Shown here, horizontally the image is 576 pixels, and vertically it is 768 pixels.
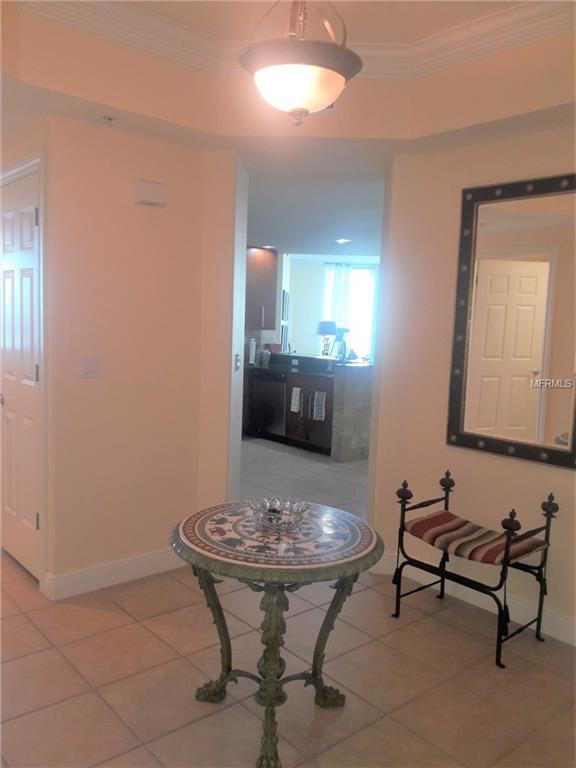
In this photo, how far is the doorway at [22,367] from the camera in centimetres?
301

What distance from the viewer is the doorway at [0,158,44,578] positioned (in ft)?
9.87

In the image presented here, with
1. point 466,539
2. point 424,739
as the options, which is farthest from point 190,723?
point 466,539

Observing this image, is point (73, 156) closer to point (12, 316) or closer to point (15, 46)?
point (15, 46)

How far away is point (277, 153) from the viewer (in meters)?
3.34

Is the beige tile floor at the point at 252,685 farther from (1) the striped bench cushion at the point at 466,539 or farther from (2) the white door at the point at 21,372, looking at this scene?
(1) the striped bench cushion at the point at 466,539

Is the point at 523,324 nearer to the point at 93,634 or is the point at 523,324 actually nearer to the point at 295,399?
the point at 93,634

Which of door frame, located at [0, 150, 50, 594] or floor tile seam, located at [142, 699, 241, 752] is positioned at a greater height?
door frame, located at [0, 150, 50, 594]

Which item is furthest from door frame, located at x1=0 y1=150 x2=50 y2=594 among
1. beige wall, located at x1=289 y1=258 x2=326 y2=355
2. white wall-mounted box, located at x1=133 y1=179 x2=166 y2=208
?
beige wall, located at x1=289 y1=258 x2=326 y2=355

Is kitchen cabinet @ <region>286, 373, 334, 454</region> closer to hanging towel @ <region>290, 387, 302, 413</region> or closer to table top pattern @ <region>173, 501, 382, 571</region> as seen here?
hanging towel @ <region>290, 387, 302, 413</region>

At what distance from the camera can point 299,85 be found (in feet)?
5.81

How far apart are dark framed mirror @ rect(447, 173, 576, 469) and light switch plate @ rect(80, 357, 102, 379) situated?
1.85 meters

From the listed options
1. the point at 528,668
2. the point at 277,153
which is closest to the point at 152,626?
the point at 528,668

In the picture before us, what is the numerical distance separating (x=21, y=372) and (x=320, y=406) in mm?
3641

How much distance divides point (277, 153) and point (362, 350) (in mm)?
6732
